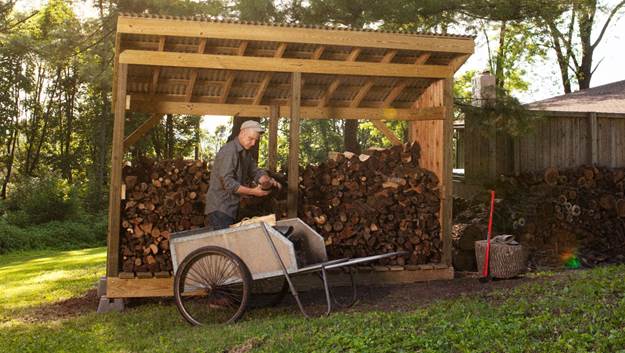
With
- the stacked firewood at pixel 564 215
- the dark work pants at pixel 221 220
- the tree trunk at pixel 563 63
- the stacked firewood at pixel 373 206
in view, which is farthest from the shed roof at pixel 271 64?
the tree trunk at pixel 563 63

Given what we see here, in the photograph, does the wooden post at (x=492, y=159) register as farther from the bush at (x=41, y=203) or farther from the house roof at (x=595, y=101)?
the bush at (x=41, y=203)

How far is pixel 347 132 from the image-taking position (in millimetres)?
15969

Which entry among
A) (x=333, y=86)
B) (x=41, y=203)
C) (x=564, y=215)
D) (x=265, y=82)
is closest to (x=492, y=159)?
(x=564, y=215)

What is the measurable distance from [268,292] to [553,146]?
23.6ft

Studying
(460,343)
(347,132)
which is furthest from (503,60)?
(460,343)

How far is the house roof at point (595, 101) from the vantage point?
15714 mm

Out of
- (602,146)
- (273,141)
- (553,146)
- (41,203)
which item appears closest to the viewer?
(273,141)

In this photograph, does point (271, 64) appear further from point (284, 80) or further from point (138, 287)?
point (138, 287)

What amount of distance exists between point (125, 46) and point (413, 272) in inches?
181

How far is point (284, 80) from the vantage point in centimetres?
978

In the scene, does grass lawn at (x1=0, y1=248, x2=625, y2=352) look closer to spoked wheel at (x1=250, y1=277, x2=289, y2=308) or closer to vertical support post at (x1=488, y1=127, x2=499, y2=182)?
spoked wheel at (x1=250, y1=277, x2=289, y2=308)

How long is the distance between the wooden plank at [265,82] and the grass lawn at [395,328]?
3107 millimetres

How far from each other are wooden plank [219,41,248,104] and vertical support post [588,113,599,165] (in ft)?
23.9

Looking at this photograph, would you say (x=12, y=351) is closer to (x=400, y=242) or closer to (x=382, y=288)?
(x=382, y=288)
